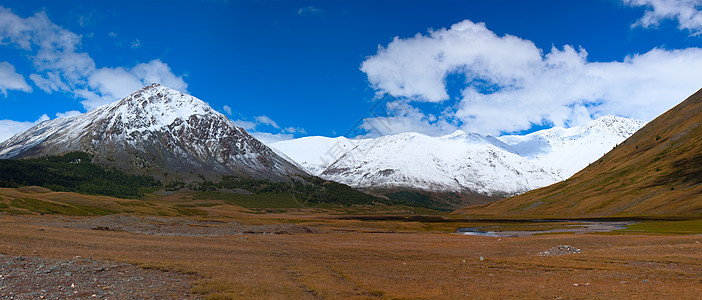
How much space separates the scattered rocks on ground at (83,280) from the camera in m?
24.3

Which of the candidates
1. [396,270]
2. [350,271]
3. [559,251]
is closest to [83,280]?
[350,271]

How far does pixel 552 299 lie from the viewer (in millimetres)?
24172

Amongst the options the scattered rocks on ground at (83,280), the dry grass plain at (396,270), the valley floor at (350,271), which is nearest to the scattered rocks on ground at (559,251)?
the valley floor at (350,271)

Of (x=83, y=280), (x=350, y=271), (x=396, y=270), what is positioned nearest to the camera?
(x=83, y=280)

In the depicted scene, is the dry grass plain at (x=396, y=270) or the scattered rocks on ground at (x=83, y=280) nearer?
the scattered rocks on ground at (x=83, y=280)

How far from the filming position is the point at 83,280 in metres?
28.0

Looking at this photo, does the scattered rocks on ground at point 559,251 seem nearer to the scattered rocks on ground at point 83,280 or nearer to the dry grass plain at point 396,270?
the dry grass plain at point 396,270

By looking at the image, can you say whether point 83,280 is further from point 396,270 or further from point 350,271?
point 396,270

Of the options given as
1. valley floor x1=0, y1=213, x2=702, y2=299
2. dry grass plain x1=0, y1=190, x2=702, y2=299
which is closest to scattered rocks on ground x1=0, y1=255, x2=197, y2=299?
valley floor x1=0, y1=213, x2=702, y2=299

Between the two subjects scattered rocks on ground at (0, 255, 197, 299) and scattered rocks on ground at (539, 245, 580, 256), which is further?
scattered rocks on ground at (539, 245, 580, 256)

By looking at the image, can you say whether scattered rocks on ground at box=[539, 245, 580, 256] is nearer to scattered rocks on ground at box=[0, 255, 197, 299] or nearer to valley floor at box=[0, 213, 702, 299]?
valley floor at box=[0, 213, 702, 299]

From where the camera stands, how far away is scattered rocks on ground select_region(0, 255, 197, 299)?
24331 millimetres

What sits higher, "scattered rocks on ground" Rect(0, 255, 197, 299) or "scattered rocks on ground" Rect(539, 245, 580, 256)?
"scattered rocks on ground" Rect(539, 245, 580, 256)

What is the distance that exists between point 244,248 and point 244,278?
24623mm
